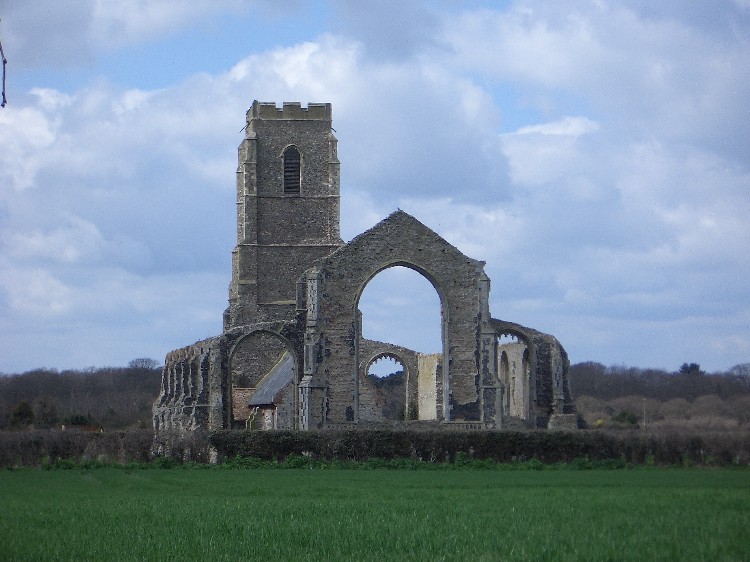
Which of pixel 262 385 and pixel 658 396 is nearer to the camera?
pixel 262 385

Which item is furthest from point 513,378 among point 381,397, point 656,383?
point 656,383

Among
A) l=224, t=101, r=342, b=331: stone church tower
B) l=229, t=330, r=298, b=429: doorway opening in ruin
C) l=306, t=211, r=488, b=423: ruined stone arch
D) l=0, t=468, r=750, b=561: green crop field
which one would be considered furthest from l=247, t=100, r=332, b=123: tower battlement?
l=0, t=468, r=750, b=561: green crop field

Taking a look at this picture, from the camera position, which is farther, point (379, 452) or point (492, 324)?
point (492, 324)

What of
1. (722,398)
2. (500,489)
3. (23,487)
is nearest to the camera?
(500,489)

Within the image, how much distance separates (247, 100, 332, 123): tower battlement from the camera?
5259 centimetres

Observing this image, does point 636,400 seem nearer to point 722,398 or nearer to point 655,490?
point 722,398

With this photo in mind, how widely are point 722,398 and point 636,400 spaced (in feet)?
19.3

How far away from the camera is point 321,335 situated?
126ft

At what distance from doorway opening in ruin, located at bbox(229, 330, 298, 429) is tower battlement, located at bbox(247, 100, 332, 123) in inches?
369

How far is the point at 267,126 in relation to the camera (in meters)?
52.6

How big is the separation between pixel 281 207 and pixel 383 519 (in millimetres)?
35186

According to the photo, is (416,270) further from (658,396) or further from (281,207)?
(658,396)

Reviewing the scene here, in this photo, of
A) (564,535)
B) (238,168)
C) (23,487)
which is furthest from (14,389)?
(564,535)

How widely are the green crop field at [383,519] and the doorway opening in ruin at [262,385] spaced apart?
15.7 m
